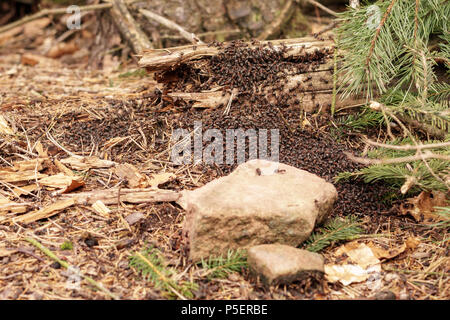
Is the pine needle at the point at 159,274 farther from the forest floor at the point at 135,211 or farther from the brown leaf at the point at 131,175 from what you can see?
the brown leaf at the point at 131,175

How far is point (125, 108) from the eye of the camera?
4090 millimetres

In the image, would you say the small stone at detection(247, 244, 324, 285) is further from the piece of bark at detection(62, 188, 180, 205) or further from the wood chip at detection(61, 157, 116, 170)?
the wood chip at detection(61, 157, 116, 170)

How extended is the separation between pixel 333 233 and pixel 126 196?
1387 millimetres

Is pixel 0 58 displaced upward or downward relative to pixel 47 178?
upward

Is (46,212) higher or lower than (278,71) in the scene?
lower

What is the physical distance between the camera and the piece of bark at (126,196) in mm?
3027

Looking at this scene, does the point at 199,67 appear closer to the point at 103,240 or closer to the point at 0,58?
the point at 103,240

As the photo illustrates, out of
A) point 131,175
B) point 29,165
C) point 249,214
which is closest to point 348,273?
point 249,214

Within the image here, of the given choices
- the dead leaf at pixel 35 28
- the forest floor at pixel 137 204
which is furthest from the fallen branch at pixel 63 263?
the dead leaf at pixel 35 28

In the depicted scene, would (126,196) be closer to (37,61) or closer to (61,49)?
(37,61)

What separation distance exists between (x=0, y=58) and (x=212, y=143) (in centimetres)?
433

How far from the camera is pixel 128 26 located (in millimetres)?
5512

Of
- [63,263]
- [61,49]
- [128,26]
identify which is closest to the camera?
[63,263]

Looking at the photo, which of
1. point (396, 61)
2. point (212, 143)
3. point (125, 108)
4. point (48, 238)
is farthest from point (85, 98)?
point (396, 61)
